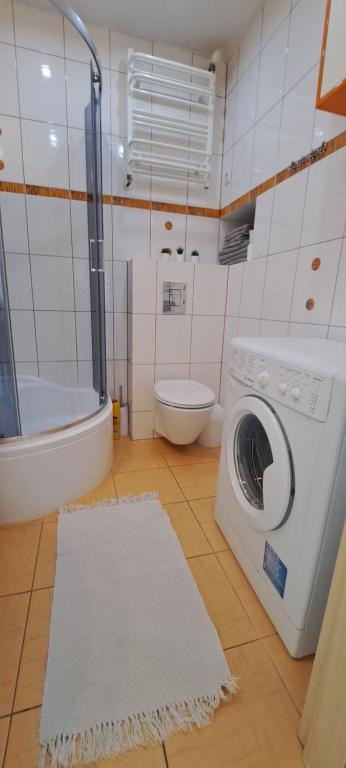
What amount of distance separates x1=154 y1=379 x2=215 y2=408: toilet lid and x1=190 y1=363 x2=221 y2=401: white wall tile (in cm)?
18

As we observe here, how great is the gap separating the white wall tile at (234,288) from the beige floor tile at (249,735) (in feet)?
5.75

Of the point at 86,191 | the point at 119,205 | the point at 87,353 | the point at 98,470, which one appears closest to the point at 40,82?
the point at 86,191

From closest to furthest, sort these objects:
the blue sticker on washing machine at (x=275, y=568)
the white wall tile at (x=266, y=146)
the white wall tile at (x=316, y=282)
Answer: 1. the blue sticker on washing machine at (x=275, y=568)
2. the white wall tile at (x=316, y=282)
3. the white wall tile at (x=266, y=146)

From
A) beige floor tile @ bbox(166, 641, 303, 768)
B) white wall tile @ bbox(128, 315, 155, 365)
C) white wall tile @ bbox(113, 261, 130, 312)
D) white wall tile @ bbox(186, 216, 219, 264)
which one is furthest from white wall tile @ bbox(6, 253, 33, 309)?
beige floor tile @ bbox(166, 641, 303, 768)

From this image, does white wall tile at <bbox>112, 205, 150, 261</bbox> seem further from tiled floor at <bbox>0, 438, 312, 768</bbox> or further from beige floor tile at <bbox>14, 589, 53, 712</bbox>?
beige floor tile at <bbox>14, 589, 53, 712</bbox>

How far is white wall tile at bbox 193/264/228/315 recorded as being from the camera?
2.06m

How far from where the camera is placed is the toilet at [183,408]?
167 centimetres

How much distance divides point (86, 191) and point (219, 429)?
174 cm

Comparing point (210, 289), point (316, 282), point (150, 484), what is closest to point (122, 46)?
point (210, 289)

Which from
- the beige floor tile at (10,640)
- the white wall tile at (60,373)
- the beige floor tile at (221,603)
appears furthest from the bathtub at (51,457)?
the beige floor tile at (221,603)

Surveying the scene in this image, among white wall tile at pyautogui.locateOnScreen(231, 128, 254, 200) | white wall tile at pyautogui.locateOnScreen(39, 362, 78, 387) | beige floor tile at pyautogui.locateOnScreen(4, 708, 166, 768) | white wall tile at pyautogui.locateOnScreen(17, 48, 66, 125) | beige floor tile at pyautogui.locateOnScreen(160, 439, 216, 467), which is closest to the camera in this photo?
beige floor tile at pyautogui.locateOnScreen(4, 708, 166, 768)

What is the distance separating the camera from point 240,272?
6.43 feet

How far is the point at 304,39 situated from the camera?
1354mm

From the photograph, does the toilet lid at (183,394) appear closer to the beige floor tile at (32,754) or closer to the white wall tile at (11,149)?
the beige floor tile at (32,754)
